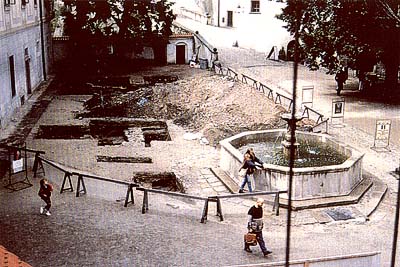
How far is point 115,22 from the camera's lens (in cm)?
2956

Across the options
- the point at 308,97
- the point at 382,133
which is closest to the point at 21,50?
the point at 308,97

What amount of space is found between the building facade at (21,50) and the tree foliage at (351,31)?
989 cm

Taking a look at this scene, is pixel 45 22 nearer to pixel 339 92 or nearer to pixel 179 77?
pixel 179 77

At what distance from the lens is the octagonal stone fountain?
39.3 feet

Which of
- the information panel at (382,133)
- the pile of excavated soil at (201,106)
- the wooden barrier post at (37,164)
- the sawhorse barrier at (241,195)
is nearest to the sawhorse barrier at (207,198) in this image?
the sawhorse barrier at (241,195)

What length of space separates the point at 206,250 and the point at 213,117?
10.6 meters

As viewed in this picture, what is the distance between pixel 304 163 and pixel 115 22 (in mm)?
18638

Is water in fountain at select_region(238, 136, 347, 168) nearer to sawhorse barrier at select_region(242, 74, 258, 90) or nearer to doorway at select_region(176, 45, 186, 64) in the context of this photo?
sawhorse barrier at select_region(242, 74, 258, 90)

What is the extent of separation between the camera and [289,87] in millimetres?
24297

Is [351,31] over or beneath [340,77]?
over

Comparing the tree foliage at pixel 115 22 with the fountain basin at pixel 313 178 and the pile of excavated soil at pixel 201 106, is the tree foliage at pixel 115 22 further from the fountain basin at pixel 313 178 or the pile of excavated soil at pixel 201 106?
the fountain basin at pixel 313 178

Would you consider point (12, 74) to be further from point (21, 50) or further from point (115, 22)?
point (115, 22)

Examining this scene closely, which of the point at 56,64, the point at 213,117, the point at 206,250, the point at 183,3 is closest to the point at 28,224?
the point at 206,250

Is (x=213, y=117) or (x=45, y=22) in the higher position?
(x=45, y=22)
